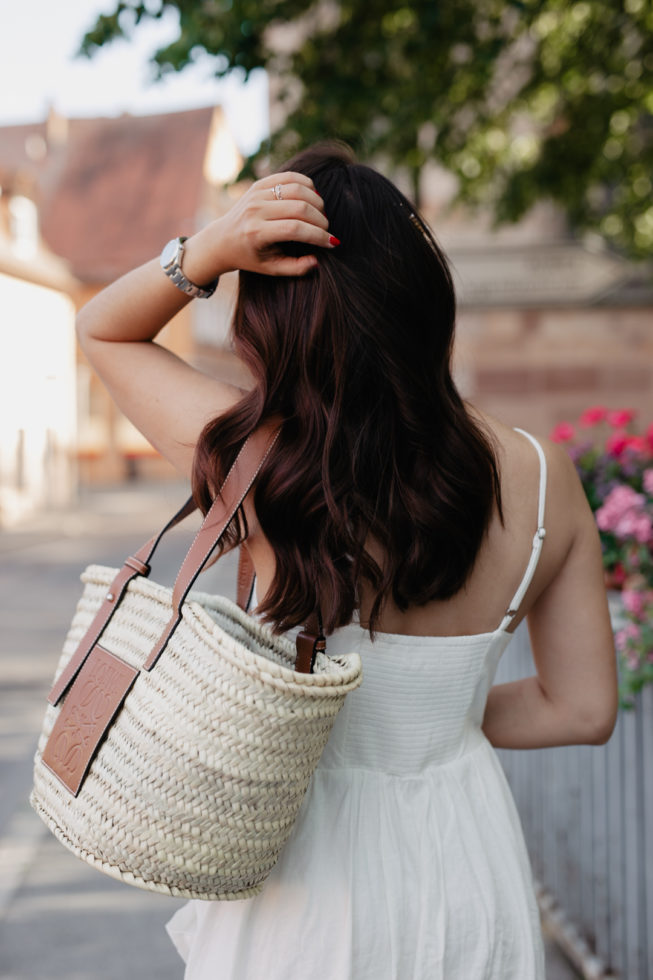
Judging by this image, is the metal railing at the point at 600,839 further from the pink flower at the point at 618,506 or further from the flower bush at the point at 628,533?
the pink flower at the point at 618,506

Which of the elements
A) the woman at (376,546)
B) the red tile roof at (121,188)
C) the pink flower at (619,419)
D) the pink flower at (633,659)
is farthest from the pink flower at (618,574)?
the red tile roof at (121,188)

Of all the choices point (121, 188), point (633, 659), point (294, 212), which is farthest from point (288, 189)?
point (121, 188)

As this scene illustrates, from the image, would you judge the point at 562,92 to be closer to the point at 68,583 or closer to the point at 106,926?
the point at 106,926

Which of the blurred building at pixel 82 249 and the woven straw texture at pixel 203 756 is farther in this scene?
the blurred building at pixel 82 249

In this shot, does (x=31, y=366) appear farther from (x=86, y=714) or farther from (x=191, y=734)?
(x=191, y=734)

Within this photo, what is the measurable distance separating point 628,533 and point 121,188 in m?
33.6

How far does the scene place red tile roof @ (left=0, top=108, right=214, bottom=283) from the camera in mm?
31578

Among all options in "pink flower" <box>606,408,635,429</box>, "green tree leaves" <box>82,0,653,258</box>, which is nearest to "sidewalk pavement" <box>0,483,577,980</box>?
"pink flower" <box>606,408,635,429</box>

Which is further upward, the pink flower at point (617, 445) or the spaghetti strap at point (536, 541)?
the spaghetti strap at point (536, 541)

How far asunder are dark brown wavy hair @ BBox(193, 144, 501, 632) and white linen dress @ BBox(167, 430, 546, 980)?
0.12 meters

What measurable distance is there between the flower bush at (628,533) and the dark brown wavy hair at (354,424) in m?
1.40

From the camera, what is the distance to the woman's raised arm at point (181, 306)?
3.63 ft

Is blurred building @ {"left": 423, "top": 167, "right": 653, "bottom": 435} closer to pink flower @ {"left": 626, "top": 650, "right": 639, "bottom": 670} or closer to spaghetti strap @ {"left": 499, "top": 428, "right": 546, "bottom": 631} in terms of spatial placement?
pink flower @ {"left": 626, "top": 650, "right": 639, "bottom": 670}

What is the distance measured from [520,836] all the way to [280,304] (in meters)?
0.88
